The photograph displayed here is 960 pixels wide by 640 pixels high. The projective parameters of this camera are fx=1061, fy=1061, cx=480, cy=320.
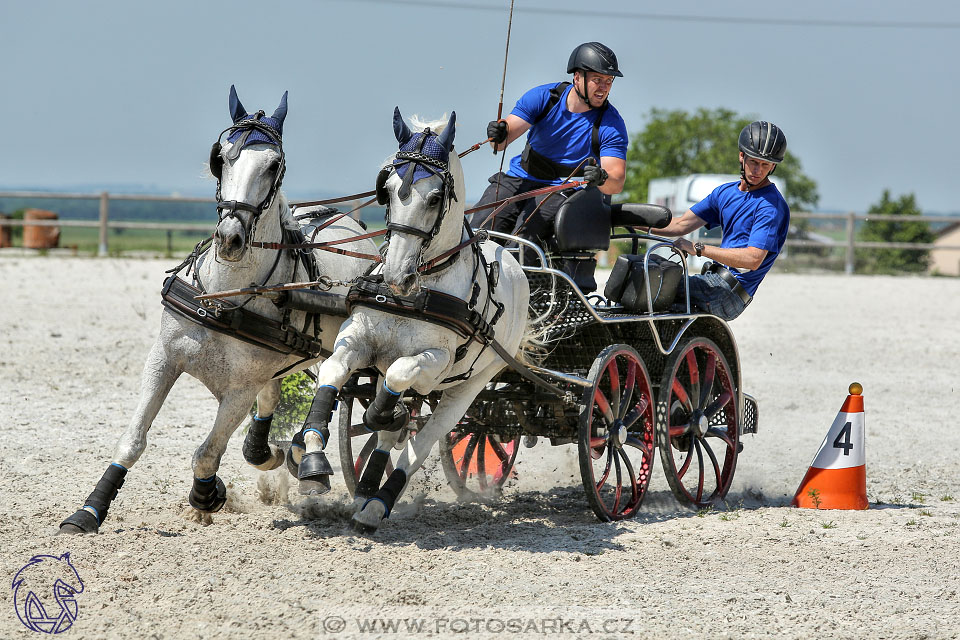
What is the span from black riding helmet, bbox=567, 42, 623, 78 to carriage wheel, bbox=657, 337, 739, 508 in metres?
1.55

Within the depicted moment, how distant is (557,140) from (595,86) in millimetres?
380

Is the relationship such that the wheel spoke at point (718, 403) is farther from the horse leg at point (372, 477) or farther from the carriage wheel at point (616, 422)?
the horse leg at point (372, 477)

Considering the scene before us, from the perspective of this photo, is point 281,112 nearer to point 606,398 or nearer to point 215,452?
point 215,452

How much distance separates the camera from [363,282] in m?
4.44

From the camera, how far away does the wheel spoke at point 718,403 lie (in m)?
6.17

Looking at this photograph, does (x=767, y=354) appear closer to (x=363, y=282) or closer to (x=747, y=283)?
(x=747, y=283)

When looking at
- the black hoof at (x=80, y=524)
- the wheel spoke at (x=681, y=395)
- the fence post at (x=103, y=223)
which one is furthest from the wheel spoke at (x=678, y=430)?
the fence post at (x=103, y=223)

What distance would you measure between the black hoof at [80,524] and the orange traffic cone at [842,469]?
369 cm

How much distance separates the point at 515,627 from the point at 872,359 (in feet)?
28.4

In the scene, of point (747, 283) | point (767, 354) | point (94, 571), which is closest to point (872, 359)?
point (767, 354)

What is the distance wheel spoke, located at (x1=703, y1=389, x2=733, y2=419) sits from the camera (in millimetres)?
6172

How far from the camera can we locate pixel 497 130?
5.74 metres

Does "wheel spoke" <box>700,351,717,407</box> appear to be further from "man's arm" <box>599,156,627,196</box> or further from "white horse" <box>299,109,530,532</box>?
"white horse" <box>299,109,530,532</box>

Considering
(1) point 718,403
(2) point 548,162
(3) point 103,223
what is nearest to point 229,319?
(2) point 548,162
